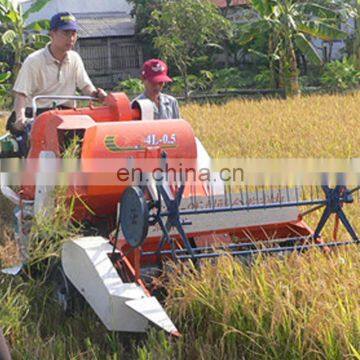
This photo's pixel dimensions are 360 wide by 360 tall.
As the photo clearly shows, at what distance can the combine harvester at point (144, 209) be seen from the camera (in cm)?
397

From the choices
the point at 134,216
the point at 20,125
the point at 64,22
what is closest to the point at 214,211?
the point at 134,216

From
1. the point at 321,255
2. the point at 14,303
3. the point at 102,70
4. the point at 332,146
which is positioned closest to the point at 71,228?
the point at 14,303

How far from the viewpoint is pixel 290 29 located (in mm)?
19953

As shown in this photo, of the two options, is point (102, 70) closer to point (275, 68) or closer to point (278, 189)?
point (275, 68)

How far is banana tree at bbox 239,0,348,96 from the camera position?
750 inches

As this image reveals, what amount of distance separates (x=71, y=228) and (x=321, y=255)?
1.50 metres

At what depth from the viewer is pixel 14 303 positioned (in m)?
4.44

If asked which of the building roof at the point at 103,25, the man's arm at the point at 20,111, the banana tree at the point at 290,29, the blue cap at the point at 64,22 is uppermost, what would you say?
the building roof at the point at 103,25

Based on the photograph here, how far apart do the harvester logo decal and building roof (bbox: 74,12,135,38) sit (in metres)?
28.4

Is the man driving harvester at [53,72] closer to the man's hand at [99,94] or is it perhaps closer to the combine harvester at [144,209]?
the man's hand at [99,94]

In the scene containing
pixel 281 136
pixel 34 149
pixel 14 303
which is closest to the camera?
pixel 14 303

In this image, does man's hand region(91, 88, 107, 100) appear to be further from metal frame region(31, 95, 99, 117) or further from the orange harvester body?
the orange harvester body

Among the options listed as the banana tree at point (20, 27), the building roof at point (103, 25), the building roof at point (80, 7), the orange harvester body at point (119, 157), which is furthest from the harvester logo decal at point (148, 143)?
the building roof at point (80, 7)

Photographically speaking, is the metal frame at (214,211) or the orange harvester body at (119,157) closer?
the metal frame at (214,211)
